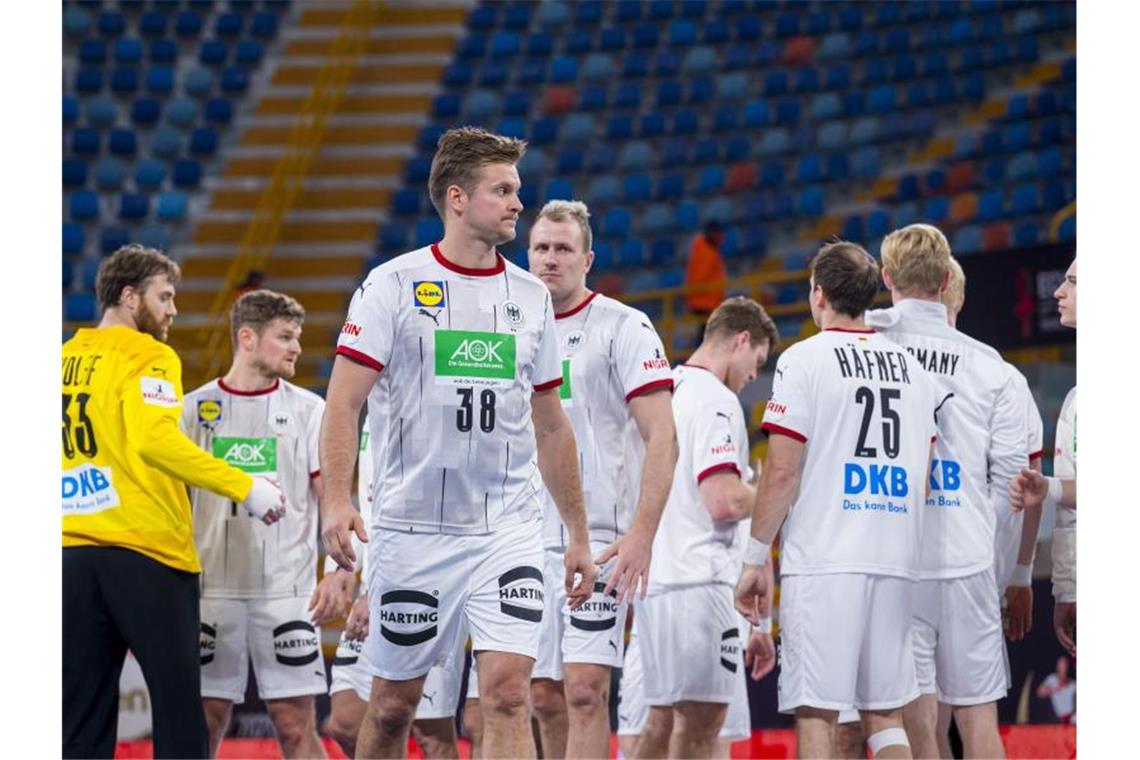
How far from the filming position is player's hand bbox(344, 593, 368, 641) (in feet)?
18.7

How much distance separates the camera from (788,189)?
53.7 feet

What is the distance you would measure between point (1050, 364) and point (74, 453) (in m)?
6.78

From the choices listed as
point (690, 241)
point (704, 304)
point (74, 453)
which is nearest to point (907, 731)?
point (74, 453)

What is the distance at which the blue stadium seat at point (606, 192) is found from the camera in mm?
17094

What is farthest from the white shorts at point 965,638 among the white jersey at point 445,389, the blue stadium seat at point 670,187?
the blue stadium seat at point 670,187

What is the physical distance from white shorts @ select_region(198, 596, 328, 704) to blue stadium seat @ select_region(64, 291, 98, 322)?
979 centimetres

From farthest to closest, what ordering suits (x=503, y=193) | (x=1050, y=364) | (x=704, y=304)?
(x=704, y=304), (x=1050, y=364), (x=503, y=193)

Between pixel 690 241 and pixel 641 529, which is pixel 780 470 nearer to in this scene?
pixel 641 529

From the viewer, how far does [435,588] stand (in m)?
4.96

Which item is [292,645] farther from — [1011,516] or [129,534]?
[1011,516]

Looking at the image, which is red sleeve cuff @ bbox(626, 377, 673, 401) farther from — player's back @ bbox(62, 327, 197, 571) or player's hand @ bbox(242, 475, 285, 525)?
player's back @ bbox(62, 327, 197, 571)

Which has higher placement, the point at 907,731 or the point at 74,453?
the point at 74,453

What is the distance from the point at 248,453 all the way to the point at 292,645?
2.78ft
